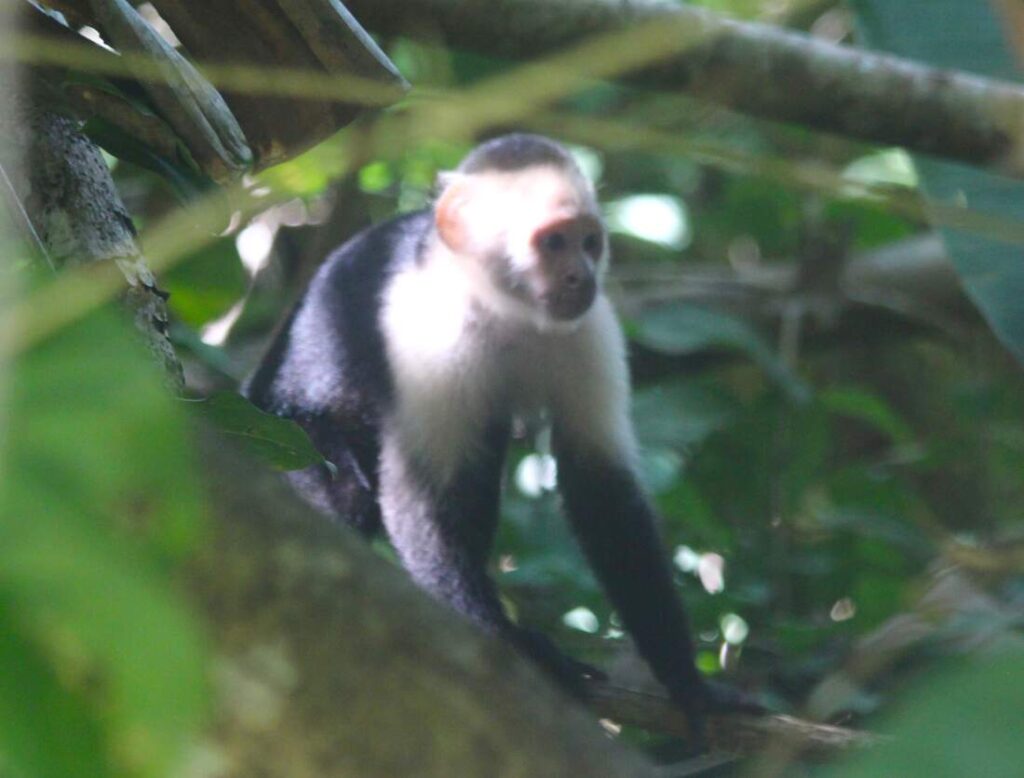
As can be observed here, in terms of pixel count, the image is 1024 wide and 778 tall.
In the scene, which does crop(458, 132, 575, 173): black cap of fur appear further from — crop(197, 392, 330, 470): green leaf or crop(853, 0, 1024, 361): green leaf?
crop(197, 392, 330, 470): green leaf

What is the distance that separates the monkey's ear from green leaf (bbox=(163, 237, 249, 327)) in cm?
56

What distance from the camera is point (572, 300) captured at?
345cm

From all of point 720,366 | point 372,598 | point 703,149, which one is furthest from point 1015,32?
point 720,366

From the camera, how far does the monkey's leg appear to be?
10.7 feet

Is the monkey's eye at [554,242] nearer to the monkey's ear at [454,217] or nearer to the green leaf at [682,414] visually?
the monkey's ear at [454,217]

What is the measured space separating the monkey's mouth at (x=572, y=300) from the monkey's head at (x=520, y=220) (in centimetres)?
7

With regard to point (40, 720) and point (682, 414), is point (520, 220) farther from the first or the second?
point (40, 720)

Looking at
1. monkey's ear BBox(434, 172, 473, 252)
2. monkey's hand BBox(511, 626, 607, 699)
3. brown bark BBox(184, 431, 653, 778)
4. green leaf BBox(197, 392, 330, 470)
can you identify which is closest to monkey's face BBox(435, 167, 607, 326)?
monkey's ear BBox(434, 172, 473, 252)

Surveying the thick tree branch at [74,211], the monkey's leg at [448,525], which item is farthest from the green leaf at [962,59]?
the thick tree branch at [74,211]

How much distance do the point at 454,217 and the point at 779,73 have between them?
96cm

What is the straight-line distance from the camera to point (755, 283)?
4.91 metres

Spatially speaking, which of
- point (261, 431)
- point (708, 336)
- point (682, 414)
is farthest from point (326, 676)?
point (708, 336)

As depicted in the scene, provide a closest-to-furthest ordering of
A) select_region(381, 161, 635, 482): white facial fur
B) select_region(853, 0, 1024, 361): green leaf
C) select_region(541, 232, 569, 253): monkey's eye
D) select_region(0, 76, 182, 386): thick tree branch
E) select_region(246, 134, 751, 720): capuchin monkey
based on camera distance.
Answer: select_region(0, 76, 182, 386): thick tree branch < select_region(853, 0, 1024, 361): green leaf < select_region(246, 134, 751, 720): capuchin monkey < select_region(381, 161, 635, 482): white facial fur < select_region(541, 232, 569, 253): monkey's eye

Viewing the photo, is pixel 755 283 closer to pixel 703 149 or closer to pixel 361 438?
pixel 361 438
